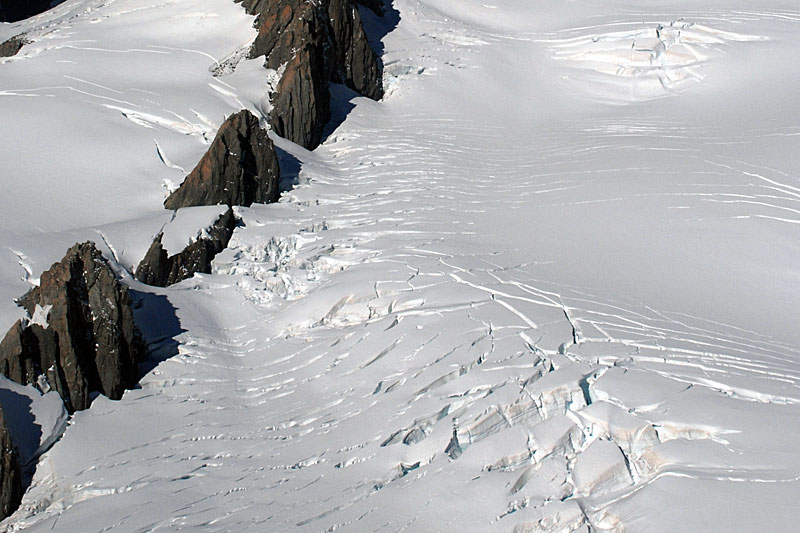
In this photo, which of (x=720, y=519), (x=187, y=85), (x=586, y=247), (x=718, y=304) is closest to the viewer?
(x=720, y=519)

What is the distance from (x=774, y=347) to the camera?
29.6ft

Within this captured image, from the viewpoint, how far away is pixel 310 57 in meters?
15.5

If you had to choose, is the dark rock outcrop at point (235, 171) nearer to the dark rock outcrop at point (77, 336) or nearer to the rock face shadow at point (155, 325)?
the rock face shadow at point (155, 325)

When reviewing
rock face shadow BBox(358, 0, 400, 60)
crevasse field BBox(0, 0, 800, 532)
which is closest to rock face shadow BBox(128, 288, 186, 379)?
crevasse field BBox(0, 0, 800, 532)

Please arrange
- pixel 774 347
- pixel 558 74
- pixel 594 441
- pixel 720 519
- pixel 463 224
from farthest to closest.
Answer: pixel 558 74 → pixel 463 224 → pixel 774 347 → pixel 594 441 → pixel 720 519

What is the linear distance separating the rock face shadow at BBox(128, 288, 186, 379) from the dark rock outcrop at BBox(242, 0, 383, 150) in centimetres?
555

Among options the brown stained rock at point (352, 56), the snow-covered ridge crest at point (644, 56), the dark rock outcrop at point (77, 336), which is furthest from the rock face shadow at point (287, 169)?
the snow-covered ridge crest at point (644, 56)

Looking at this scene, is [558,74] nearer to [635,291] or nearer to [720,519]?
[635,291]

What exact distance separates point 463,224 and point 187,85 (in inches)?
258

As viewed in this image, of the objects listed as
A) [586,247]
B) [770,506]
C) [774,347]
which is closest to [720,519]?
[770,506]

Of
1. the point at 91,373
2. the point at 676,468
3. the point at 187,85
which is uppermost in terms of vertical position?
the point at 187,85

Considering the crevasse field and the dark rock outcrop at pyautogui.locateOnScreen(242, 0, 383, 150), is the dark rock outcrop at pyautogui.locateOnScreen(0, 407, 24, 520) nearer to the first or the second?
the crevasse field

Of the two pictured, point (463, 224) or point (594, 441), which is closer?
point (594, 441)

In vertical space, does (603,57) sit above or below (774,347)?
above
